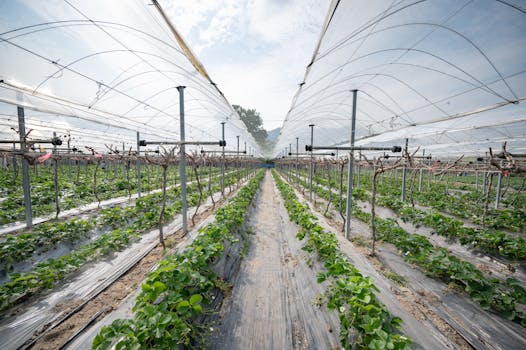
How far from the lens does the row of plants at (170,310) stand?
1.97 metres

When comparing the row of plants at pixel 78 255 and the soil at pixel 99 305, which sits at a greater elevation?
the row of plants at pixel 78 255

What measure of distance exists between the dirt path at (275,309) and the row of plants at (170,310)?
0.44 m

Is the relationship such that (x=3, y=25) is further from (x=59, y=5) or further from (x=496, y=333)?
(x=496, y=333)

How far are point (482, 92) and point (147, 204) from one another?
12.9 meters

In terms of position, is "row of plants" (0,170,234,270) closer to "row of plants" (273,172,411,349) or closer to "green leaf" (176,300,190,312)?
"green leaf" (176,300,190,312)

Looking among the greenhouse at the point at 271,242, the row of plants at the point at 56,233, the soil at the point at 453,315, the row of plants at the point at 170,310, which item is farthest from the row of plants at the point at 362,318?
the row of plants at the point at 56,233

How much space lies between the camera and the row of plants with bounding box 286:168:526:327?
314cm

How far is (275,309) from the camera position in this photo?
3447 millimetres

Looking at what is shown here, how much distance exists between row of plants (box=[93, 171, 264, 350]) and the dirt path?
44cm

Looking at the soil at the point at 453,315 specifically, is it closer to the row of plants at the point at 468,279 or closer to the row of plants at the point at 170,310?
the row of plants at the point at 468,279

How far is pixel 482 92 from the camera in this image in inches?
205

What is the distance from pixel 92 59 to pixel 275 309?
7301mm

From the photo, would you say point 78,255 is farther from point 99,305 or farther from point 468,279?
point 468,279

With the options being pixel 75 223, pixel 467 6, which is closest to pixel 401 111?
pixel 467 6
